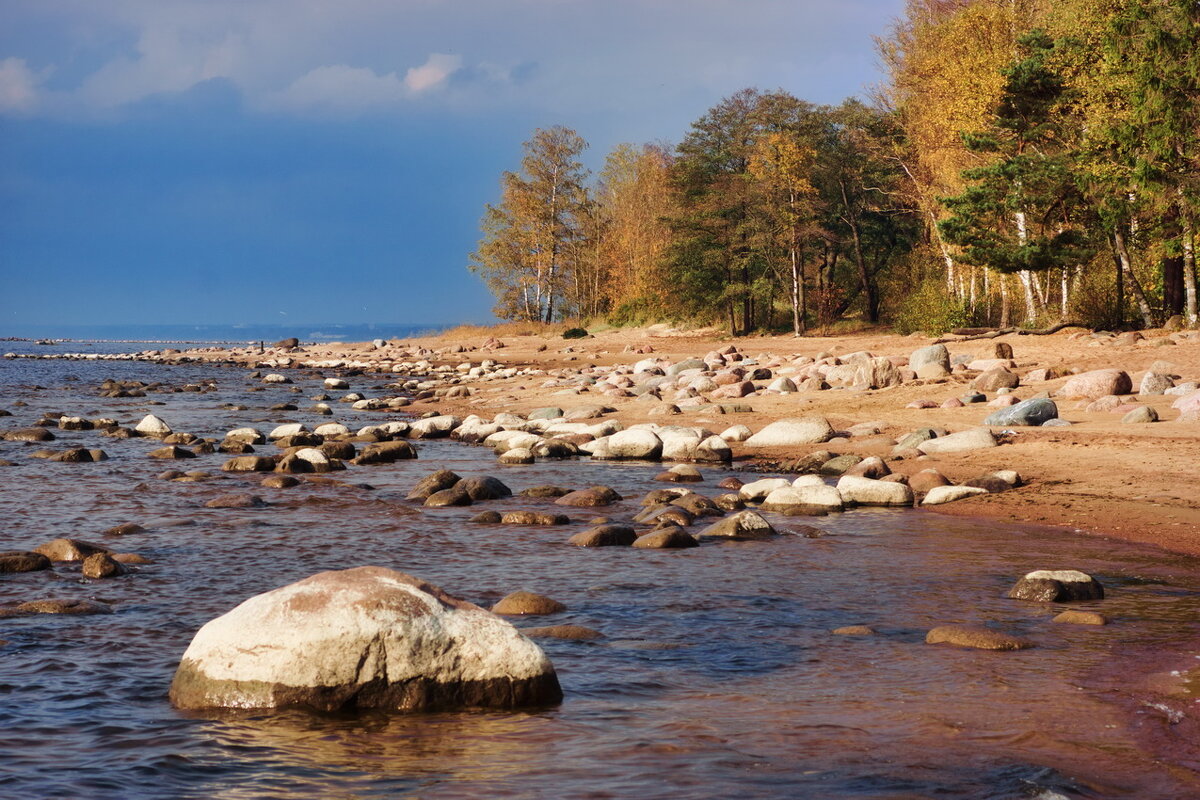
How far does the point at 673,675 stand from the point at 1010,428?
11207 mm

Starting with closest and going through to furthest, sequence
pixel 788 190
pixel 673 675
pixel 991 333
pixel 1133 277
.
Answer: pixel 673 675
pixel 1133 277
pixel 991 333
pixel 788 190

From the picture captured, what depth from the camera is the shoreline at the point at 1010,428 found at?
39.7 ft

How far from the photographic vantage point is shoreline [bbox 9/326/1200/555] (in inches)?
476

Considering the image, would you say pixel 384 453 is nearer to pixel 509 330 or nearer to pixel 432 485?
pixel 432 485

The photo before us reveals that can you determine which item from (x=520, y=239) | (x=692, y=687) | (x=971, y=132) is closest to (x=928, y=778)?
(x=692, y=687)

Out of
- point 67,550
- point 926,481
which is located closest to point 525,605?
point 67,550

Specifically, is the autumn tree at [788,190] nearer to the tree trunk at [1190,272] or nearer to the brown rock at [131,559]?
the tree trunk at [1190,272]

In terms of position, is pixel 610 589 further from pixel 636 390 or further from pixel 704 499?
pixel 636 390

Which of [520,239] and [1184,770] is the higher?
[520,239]

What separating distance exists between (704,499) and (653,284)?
160 feet

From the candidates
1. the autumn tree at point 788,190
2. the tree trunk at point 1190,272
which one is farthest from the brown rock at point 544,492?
the autumn tree at point 788,190

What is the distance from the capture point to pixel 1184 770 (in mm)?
5012

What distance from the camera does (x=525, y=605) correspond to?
27.1ft

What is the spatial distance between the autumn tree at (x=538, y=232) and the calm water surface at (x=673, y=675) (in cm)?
5500
